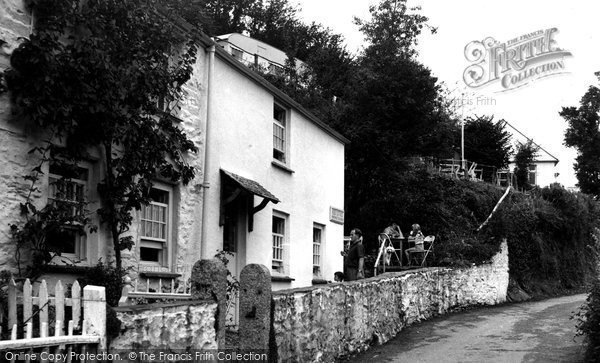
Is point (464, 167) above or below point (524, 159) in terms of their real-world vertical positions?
below

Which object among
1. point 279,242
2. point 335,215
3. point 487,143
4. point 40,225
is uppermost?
point 487,143

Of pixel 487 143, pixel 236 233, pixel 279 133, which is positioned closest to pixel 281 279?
pixel 236 233

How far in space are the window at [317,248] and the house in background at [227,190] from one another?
0.03 m

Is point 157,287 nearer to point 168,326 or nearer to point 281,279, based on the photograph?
point 281,279

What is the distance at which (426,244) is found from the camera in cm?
2380

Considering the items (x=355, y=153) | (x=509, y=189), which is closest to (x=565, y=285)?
(x=509, y=189)

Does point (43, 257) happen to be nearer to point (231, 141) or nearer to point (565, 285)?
point (231, 141)

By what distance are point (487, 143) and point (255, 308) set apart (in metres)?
39.3

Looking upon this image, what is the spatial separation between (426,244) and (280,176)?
329 inches

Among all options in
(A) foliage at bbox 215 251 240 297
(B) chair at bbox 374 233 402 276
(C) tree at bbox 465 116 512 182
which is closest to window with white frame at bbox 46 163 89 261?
(A) foliage at bbox 215 251 240 297

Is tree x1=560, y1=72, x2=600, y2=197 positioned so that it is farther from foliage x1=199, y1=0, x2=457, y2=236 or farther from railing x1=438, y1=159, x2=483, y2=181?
foliage x1=199, y1=0, x2=457, y2=236

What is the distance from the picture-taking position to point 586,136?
4462cm

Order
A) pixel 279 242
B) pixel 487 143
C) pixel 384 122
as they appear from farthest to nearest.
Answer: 1. pixel 487 143
2. pixel 384 122
3. pixel 279 242

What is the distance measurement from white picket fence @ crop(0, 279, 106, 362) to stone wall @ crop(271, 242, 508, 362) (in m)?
3.27
